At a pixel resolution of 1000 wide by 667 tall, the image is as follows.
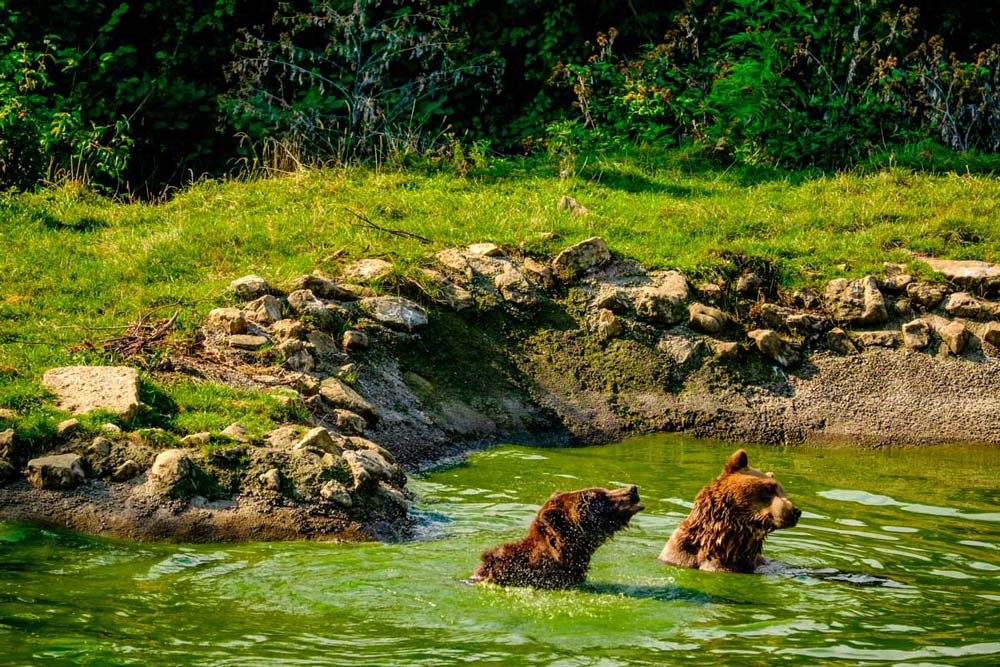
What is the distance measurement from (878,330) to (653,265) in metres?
2.44

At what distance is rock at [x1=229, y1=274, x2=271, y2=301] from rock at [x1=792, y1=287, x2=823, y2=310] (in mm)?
5562

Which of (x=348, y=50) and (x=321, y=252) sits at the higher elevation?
(x=348, y=50)

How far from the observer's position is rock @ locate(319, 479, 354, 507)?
8.64 meters

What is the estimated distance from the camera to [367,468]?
29.6 feet

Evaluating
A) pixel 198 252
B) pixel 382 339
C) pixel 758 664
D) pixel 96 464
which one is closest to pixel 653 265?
pixel 382 339

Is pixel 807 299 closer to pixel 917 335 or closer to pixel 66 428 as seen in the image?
pixel 917 335

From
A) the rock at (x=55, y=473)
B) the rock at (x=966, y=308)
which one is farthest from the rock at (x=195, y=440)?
the rock at (x=966, y=308)

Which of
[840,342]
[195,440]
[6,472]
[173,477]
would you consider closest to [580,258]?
[840,342]

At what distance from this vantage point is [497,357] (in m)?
12.5

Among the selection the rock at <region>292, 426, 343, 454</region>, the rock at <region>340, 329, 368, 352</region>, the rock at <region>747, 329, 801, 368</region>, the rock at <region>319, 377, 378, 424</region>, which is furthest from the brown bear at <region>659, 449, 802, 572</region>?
the rock at <region>747, 329, 801, 368</region>

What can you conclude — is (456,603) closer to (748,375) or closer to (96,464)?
(96,464)

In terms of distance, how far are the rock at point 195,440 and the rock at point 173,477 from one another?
0.32 m

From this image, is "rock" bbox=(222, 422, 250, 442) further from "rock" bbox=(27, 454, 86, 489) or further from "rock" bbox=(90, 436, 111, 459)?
"rock" bbox=(27, 454, 86, 489)

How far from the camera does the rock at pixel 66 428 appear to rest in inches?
348
